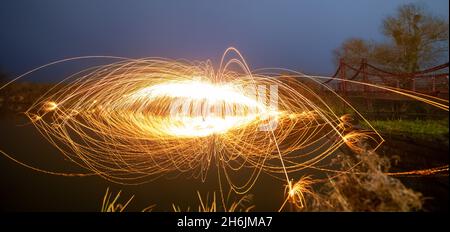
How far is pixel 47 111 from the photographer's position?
5.28 metres

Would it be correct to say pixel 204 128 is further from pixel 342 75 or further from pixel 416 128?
pixel 416 128

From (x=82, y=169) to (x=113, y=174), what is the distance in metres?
0.45

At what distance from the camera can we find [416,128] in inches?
107

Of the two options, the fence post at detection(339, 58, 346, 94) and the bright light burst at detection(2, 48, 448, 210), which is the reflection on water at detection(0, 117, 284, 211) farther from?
the fence post at detection(339, 58, 346, 94)

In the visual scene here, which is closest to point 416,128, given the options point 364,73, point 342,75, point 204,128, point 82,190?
point 364,73

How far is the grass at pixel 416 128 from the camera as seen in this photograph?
8.25 ft

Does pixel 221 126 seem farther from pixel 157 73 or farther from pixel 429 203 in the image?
pixel 429 203

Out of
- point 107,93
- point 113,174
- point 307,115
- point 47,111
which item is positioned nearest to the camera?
point 113,174

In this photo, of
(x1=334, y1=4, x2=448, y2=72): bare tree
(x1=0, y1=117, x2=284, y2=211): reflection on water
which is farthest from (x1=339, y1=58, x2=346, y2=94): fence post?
(x1=0, y1=117, x2=284, y2=211): reflection on water

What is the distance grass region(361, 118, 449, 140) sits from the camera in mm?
2516

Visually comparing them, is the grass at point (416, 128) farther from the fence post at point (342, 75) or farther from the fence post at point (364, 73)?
the fence post at point (342, 75)

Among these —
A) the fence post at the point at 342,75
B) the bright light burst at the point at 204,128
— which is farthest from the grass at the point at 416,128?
the fence post at the point at 342,75

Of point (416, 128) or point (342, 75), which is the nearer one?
point (416, 128)
